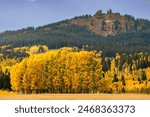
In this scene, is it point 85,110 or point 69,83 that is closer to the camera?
point 85,110

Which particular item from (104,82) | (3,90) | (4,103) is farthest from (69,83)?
(4,103)

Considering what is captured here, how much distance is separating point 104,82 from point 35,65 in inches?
1037

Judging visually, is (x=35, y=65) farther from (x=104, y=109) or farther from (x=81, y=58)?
(x=104, y=109)

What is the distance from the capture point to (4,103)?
45.7 m

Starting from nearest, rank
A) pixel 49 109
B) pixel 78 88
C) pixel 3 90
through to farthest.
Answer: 1. pixel 49 109
2. pixel 78 88
3. pixel 3 90

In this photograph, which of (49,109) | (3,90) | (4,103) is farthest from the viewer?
(3,90)

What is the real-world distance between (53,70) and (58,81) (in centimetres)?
431

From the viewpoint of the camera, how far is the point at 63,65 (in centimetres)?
15825

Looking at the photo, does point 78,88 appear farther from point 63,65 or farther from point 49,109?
point 49,109

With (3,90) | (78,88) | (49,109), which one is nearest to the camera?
(49,109)

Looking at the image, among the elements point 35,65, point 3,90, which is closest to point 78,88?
point 35,65

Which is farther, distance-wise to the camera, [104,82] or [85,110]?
[104,82]

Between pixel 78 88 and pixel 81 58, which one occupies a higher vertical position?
pixel 81 58

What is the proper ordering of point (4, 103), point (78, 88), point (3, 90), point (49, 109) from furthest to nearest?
point (3, 90), point (78, 88), point (4, 103), point (49, 109)
